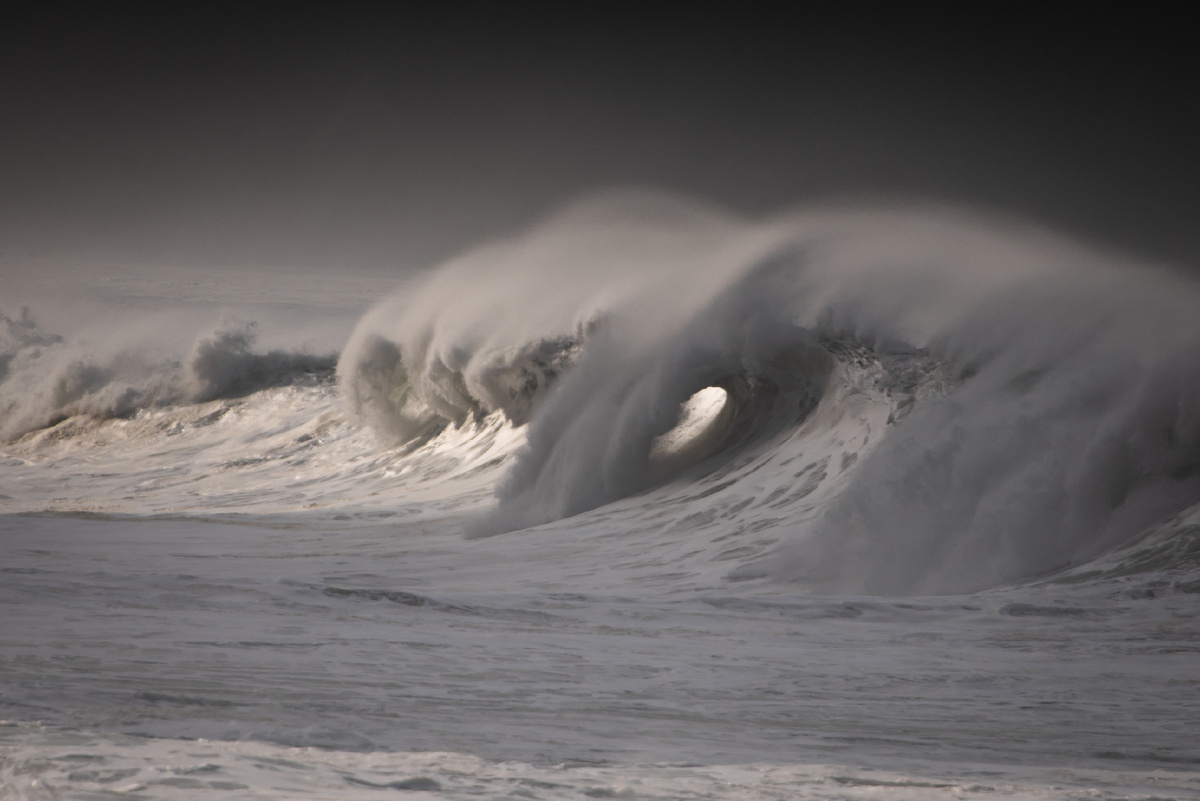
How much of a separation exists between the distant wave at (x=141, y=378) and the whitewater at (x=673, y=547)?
11.1 ft

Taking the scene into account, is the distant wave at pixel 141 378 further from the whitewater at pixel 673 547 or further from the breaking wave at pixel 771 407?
the whitewater at pixel 673 547

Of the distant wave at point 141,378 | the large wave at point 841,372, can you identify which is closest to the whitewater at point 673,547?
the large wave at point 841,372

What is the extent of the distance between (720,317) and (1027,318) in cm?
297

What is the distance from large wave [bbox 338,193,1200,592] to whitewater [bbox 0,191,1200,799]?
0.03 metres

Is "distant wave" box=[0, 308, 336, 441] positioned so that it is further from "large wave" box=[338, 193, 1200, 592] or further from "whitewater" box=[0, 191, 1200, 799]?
"large wave" box=[338, 193, 1200, 592]

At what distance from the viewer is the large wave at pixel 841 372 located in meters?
5.57

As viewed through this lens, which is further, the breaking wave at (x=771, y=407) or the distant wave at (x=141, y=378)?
the distant wave at (x=141, y=378)

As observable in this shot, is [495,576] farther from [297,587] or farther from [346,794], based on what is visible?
[346,794]

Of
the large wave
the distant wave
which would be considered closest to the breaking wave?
the large wave

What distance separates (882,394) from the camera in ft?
25.8

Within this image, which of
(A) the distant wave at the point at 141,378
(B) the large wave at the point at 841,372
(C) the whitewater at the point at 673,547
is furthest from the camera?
(A) the distant wave at the point at 141,378

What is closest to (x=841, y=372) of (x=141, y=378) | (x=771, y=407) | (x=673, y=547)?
(x=771, y=407)

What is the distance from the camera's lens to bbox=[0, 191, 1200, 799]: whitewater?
233 centimetres

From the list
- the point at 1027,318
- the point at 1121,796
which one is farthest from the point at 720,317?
the point at 1121,796
